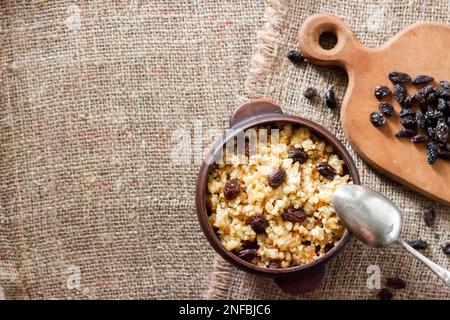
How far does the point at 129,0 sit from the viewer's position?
6.31 ft

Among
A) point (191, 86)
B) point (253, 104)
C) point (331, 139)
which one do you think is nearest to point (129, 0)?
point (191, 86)

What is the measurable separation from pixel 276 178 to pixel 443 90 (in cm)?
56

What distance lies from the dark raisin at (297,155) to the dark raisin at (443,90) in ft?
1.43

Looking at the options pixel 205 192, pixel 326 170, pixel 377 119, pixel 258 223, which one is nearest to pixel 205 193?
pixel 205 192

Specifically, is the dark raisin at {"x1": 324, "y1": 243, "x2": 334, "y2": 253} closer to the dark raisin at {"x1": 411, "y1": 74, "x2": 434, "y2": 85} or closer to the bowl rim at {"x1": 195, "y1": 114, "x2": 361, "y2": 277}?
the bowl rim at {"x1": 195, "y1": 114, "x2": 361, "y2": 277}

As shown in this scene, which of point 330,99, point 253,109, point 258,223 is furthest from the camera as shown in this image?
point 330,99

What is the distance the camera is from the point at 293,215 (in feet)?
5.47

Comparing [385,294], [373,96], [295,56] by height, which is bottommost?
[385,294]

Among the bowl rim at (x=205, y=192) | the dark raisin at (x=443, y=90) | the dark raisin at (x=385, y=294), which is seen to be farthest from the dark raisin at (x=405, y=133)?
the dark raisin at (x=385, y=294)

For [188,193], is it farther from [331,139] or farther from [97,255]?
[331,139]

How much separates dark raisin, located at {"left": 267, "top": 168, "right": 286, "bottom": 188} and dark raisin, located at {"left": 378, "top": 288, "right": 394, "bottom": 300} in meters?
0.49

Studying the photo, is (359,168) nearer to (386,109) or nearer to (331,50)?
(386,109)

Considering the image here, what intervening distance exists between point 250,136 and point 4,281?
32.5 inches

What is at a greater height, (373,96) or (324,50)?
(324,50)
